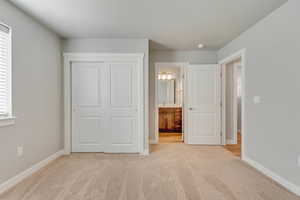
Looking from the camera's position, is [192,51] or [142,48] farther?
[192,51]

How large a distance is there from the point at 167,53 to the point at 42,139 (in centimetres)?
354

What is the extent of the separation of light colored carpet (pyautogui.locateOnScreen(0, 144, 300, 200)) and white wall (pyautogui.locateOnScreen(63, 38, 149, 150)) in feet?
3.07

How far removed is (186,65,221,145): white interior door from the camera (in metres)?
5.07

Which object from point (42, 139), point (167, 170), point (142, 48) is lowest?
point (167, 170)

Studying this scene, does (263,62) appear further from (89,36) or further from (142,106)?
(89,36)

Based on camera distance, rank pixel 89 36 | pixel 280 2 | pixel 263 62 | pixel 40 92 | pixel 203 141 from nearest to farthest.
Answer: pixel 280 2, pixel 263 62, pixel 40 92, pixel 89 36, pixel 203 141

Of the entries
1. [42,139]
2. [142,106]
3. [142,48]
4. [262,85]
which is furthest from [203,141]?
[42,139]

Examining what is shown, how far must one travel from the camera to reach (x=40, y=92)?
339cm

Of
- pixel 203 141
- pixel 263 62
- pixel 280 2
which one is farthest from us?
pixel 203 141

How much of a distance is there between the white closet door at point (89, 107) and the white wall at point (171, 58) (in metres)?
1.41

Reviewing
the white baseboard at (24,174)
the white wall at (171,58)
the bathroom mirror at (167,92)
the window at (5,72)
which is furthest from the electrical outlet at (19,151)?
the bathroom mirror at (167,92)

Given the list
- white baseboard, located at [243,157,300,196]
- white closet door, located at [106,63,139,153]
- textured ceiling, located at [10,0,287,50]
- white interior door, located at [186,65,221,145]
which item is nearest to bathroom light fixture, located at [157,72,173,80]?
white interior door, located at [186,65,221,145]

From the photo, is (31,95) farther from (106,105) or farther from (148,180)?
(148,180)

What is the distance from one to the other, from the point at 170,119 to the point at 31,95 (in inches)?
184
